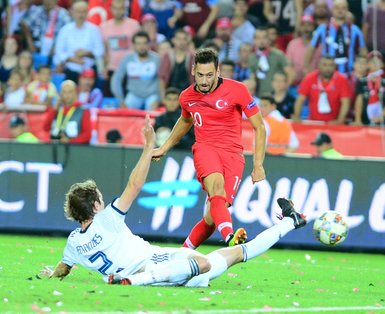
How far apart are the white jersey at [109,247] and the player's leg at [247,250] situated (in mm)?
503

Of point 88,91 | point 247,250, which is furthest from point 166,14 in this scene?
point 247,250

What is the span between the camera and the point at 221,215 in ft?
33.8

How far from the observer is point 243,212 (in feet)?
47.9

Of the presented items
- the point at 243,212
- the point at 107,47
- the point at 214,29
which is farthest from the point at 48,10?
the point at 243,212

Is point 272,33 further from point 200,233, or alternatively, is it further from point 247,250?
point 247,250

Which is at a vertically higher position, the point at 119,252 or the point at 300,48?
the point at 300,48

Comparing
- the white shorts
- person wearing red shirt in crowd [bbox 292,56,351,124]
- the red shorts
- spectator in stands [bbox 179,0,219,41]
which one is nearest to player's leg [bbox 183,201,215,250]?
the red shorts

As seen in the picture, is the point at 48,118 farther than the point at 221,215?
Yes

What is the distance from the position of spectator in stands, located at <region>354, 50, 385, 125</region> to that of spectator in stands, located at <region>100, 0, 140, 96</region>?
4079 millimetres

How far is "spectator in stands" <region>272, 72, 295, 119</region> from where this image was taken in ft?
56.2

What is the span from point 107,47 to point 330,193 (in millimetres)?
5861

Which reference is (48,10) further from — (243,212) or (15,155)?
(243,212)

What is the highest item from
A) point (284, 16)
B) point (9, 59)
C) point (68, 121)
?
point (284, 16)

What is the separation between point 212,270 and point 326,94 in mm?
8151
